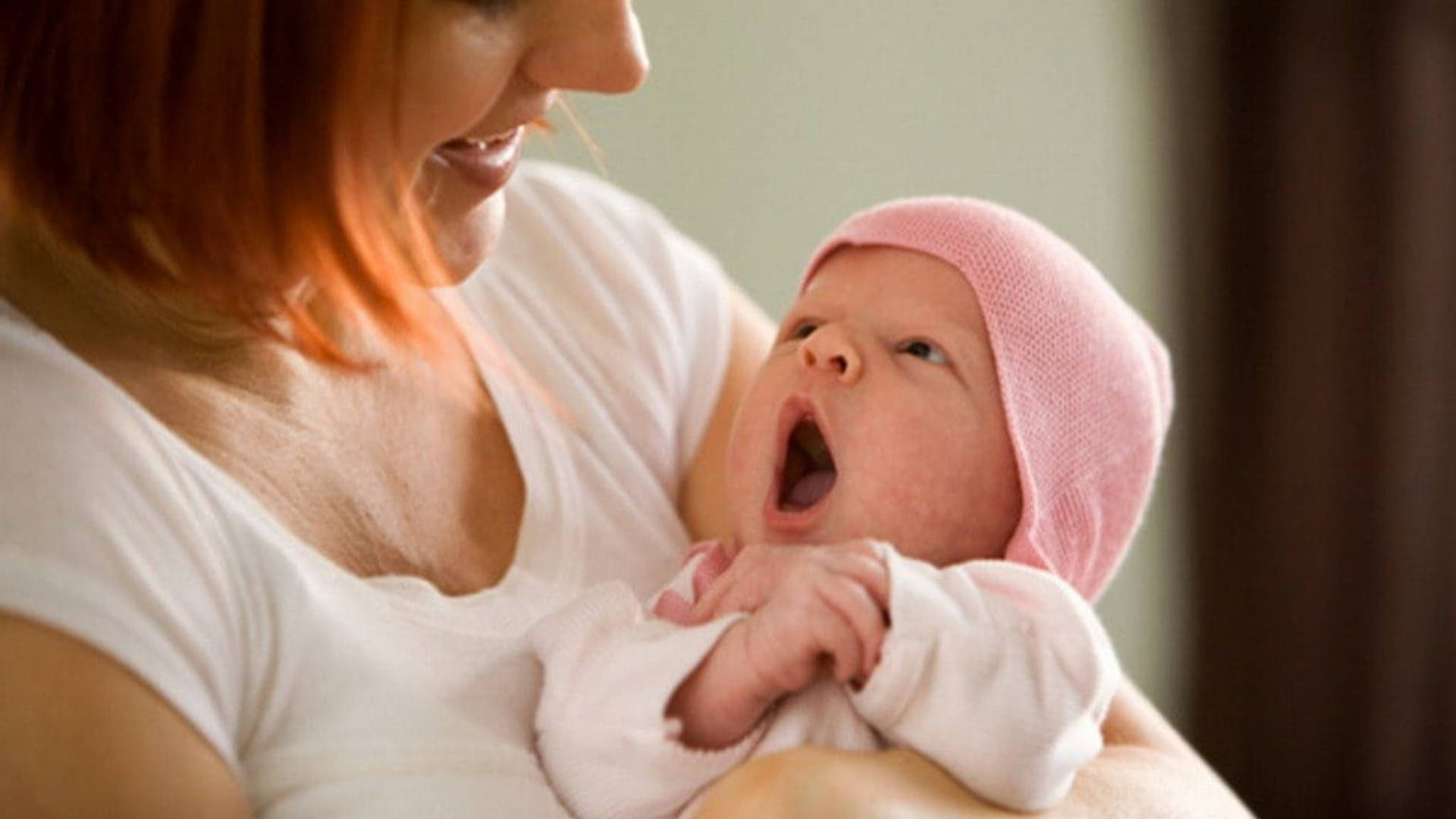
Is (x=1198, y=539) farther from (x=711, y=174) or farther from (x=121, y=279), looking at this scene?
(x=121, y=279)

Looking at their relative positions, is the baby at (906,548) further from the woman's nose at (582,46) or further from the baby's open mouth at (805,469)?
the woman's nose at (582,46)

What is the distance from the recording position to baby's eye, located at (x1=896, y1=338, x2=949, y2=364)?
1.33 meters

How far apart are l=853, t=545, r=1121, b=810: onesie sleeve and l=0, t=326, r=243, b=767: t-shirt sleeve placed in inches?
14.7

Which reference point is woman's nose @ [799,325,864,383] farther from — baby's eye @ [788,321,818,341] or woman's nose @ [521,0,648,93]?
woman's nose @ [521,0,648,93]

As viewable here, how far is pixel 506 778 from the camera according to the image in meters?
1.16

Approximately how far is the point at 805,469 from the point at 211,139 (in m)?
0.49

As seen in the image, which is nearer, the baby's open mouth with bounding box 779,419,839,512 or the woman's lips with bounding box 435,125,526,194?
the woman's lips with bounding box 435,125,526,194

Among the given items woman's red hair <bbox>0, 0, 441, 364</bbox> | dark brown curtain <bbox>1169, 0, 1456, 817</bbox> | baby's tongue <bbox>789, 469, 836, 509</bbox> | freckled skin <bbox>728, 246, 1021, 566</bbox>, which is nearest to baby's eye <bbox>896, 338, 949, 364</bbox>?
freckled skin <bbox>728, 246, 1021, 566</bbox>

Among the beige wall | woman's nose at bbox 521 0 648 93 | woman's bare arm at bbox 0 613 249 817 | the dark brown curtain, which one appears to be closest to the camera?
woman's bare arm at bbox 0 613 249 817

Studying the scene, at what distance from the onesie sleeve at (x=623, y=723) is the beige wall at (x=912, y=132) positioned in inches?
40.3

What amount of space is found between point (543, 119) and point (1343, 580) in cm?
198

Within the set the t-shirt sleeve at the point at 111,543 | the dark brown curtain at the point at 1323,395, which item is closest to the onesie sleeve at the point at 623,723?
the t-shirt sleeve at the point at 111,543

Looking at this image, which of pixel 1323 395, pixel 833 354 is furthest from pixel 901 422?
pixel 1323 395

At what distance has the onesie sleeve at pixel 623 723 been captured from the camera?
1152mm
